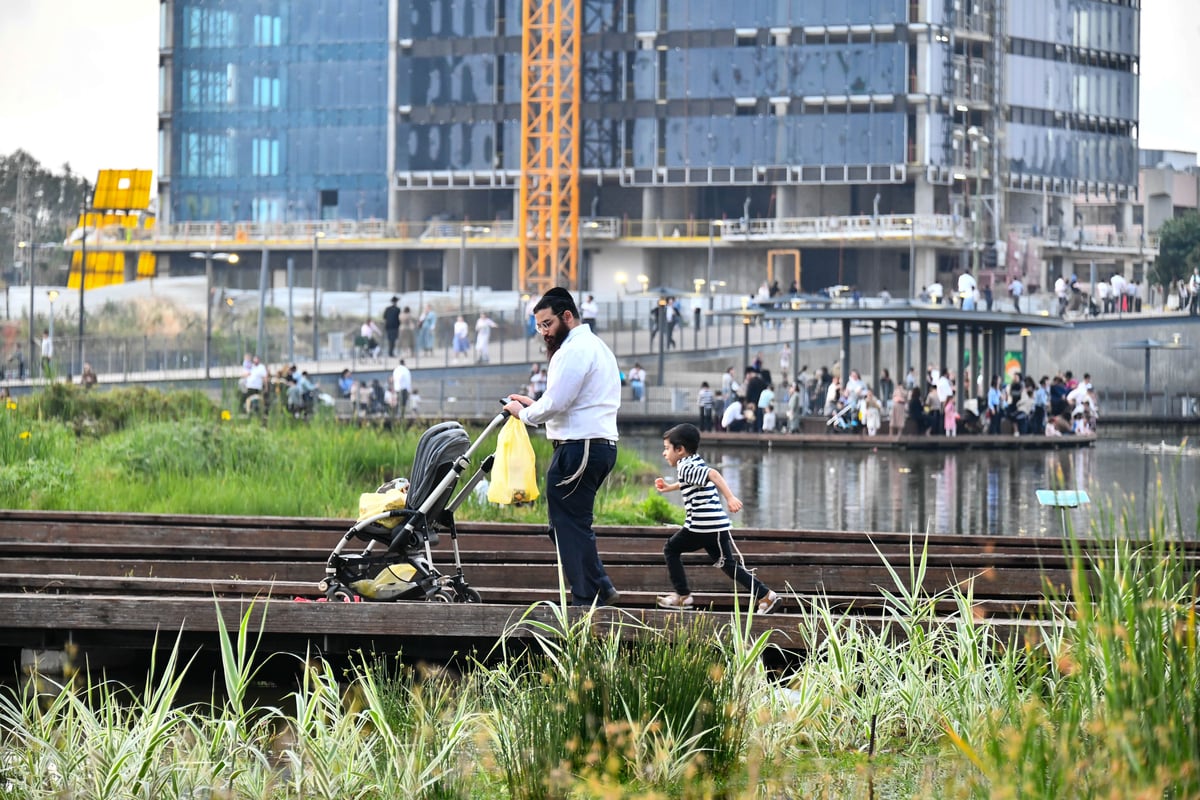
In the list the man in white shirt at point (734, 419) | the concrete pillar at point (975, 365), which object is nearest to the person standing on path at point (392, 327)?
the man in white shirt at point (734, 419)

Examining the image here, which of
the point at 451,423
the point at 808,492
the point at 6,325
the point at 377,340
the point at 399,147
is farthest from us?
the point at 399,147

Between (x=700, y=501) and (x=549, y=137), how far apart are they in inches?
3228

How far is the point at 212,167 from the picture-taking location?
98.6 metres

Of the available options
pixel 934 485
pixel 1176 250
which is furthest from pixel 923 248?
pixel 934 485

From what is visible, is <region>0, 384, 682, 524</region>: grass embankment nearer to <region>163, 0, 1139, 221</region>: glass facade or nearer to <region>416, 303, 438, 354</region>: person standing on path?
<region>416, 303, 438, 354</region>: person standing on path

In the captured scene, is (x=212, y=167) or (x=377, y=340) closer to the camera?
(x=377, y=340)

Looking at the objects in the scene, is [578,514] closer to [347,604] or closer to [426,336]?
[347,604]

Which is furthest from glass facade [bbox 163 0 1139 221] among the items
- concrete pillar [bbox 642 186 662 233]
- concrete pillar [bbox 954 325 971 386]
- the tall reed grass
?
the tall reed grass

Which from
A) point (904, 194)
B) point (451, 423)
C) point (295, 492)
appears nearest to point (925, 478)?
point (295, 492)

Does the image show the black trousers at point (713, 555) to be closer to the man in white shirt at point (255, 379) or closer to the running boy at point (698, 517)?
the running boy at point (698, 517)

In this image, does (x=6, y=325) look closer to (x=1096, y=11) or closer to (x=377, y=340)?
(x=377, y=340)

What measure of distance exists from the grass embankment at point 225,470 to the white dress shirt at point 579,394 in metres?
6.93

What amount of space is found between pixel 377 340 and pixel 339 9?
47.5 m

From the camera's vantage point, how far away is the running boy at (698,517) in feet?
31.3
